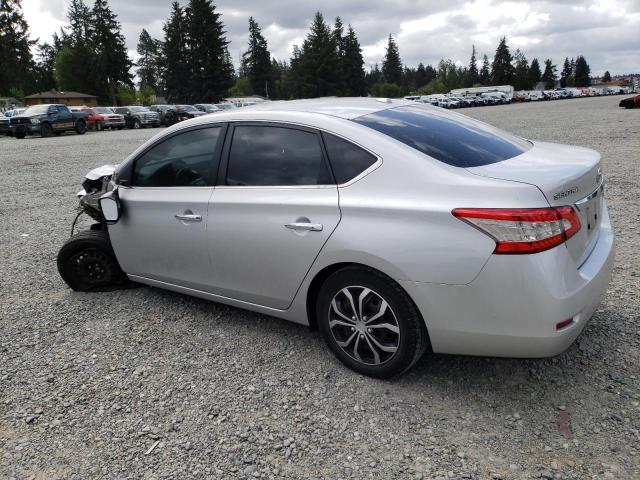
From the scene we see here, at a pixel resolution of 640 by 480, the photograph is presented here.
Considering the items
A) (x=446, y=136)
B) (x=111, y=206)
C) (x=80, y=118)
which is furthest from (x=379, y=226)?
(x=80, y=118)

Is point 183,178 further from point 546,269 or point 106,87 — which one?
point 106,87

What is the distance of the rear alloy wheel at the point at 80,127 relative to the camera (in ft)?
95.2

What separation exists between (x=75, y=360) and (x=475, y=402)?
264 cm

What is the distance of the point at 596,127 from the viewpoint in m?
18.9

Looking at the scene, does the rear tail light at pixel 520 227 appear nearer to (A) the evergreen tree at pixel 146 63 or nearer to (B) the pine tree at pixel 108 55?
(B) the pine tree at pixel 108 55

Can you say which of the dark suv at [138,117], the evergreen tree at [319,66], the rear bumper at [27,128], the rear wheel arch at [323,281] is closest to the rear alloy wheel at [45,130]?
the rear bumper at [27,128]

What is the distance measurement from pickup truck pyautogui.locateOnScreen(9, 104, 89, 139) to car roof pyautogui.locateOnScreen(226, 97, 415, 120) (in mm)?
26437

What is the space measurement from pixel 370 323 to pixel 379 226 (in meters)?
0.58

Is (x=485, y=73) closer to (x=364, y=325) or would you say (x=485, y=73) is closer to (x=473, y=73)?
(x=473, y=73)

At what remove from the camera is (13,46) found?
66.9 meters

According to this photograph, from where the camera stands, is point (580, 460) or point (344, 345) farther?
point (344, 345)

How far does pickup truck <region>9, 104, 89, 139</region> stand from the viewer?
2600 cm

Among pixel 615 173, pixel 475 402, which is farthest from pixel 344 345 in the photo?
pixel 615 173

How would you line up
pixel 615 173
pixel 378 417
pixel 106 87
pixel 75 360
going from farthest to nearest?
1. pixel 106 87
2. pixel 615 173
3. pixel 75 360
4. pixel 378 417
